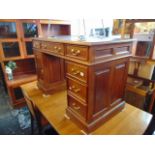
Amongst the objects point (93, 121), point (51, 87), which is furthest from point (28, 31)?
point (93, 121)

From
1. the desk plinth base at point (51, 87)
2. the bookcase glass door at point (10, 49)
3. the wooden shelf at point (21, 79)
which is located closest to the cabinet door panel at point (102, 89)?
the desk plinth base at point (51, 87)

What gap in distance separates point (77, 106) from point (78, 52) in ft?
1.63

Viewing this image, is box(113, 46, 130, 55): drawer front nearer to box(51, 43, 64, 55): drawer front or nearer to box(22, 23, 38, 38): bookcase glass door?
box(51, 43, 64, 55): drawer front

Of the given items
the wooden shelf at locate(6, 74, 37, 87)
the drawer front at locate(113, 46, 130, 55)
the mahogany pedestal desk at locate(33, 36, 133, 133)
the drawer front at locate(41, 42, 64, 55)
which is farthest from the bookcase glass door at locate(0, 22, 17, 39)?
the drawer front at locate(113, 46, 130, 55)

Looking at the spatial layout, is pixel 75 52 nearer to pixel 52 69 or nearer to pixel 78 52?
pixel 78 52

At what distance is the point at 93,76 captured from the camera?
96 cm

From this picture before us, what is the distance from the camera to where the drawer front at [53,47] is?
3.91 ft

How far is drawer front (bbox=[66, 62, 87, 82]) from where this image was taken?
3.19ft

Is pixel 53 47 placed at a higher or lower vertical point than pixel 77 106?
higher

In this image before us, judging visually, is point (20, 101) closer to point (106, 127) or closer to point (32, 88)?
point (32, 88)

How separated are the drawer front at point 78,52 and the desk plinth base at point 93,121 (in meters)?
0.55
